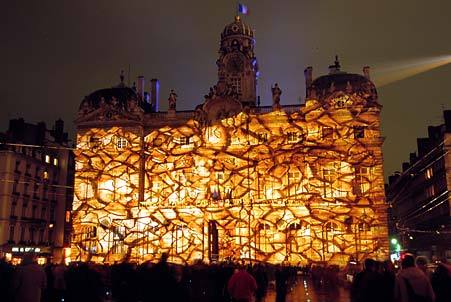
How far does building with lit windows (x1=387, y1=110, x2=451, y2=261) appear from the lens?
41406 mm

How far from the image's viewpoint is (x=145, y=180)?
37.7m

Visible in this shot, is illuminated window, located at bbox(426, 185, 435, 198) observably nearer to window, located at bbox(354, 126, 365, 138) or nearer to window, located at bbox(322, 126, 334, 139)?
window, located at bbox(354, 126, 365, 138)

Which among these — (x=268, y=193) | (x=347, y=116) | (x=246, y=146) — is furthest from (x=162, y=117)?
(x=347, y=116)

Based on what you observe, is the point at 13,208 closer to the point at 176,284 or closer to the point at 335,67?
the point at 335,67

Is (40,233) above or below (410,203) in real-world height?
below

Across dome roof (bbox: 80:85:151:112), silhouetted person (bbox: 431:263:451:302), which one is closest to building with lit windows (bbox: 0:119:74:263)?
dome roof (bbox: 80:85:151:112)

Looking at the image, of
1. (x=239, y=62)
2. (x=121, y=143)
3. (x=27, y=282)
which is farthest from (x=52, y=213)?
(x=27, y=282)

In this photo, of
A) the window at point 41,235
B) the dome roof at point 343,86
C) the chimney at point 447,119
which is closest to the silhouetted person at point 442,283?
the dome roof at point 343,86

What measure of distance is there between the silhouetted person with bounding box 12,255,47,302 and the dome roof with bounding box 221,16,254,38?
36.3 meters

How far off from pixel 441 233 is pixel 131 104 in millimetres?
26344

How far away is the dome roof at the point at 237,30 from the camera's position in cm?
4303

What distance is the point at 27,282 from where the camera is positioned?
8531 millimetres

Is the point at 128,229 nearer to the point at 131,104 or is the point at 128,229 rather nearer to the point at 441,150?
the point at 131,104

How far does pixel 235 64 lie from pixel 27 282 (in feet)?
116
